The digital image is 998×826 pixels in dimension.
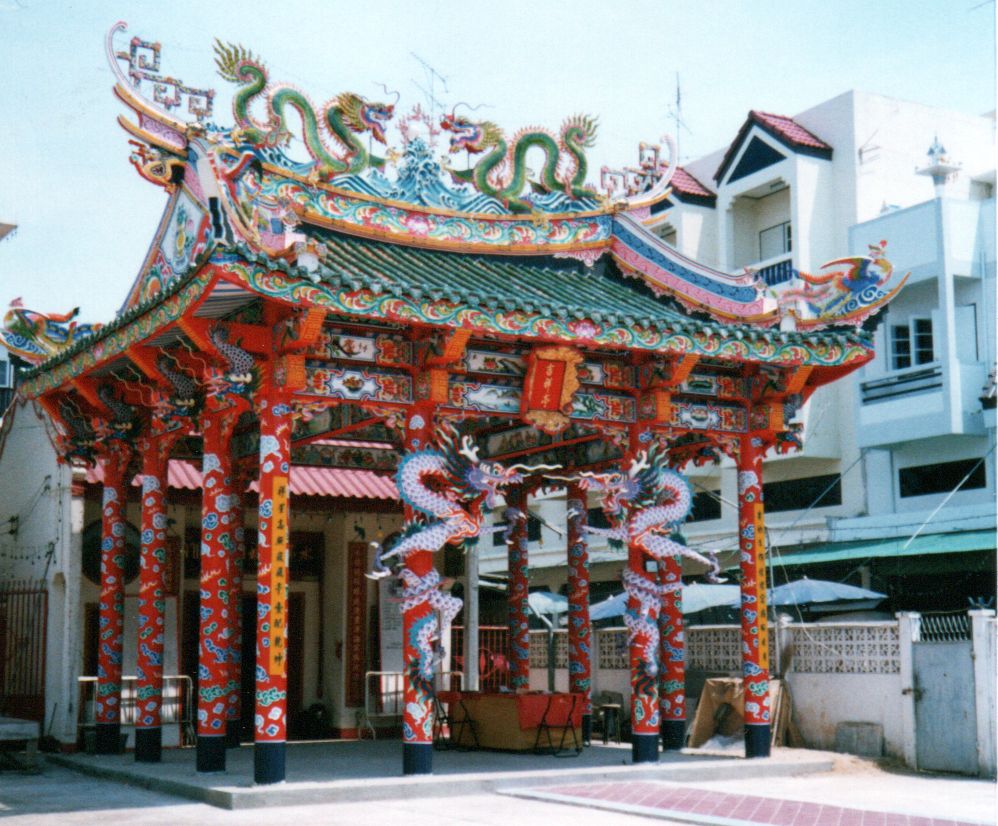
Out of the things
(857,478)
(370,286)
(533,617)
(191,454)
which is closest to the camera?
(370,286)

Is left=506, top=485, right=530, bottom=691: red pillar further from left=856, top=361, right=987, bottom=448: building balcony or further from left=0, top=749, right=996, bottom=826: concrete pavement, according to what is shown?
Answer: left=856, top=361, right=987, bottom=448: building balcony

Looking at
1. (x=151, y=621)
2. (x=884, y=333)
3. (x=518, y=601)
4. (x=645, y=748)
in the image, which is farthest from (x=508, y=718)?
(x=884, y=333)

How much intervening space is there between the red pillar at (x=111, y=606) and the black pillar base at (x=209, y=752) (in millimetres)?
2722

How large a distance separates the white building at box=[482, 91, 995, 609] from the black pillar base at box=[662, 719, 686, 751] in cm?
738

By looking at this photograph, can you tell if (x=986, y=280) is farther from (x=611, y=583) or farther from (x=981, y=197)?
(x=611, y=583)

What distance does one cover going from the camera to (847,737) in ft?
50.8

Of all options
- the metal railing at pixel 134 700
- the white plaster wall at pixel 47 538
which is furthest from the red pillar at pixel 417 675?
the white plaster wall at pixel 47 538

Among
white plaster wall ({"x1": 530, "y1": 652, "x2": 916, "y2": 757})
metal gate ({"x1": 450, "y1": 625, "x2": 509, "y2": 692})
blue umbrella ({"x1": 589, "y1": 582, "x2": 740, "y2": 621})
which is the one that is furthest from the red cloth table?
blue umbrella ({"x1": 589, "y1": 582, "x2": 740, "y2": 621})

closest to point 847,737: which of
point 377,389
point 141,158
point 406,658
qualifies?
point 406,658

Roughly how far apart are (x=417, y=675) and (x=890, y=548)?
1269 centimetres

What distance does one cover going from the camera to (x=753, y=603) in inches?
585

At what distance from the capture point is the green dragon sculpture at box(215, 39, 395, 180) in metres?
13.6

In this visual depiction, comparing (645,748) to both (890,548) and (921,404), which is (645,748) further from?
(921,404)

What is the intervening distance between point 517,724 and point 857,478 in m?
13.1
